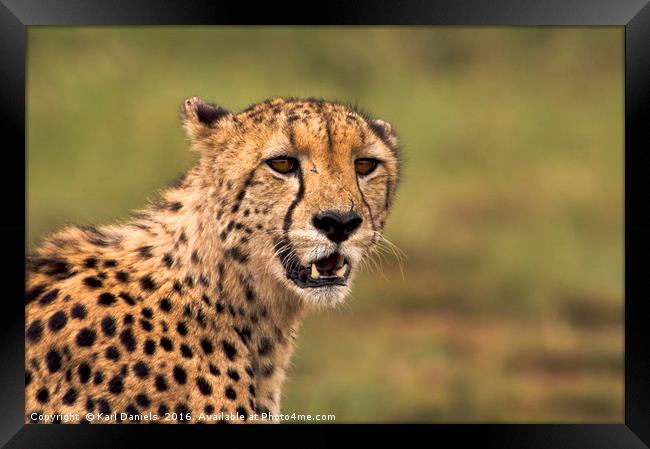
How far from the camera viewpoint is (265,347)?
3705 mm

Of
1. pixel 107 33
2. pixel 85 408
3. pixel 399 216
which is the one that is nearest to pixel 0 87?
pixel 85 408

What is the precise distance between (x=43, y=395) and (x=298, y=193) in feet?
2.79

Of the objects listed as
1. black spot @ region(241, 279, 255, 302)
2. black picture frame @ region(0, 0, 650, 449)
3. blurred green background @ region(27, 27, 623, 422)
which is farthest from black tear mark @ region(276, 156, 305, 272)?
blurred green background @ region(27, 27, 623, 422)

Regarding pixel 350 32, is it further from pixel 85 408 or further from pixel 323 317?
pixel 85 408

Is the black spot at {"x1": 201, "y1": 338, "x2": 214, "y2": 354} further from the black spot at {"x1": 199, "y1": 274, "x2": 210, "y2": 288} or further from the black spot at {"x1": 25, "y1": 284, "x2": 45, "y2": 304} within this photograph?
the black spot at {"x1": 25, "y1": 284, "x2": 45, "y2": 304}

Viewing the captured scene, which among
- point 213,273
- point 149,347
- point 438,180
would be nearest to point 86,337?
point 149,347

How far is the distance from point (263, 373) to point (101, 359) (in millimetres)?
492

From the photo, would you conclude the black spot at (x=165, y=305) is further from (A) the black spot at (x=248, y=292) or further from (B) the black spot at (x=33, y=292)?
(B) the black spot at (x=33, y=292)

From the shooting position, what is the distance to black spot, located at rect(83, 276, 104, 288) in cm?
357

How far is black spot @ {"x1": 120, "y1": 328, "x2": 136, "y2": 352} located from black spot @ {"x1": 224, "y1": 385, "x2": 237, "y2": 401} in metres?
0.27

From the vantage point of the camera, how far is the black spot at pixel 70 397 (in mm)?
3400

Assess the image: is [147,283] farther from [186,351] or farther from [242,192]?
[242,192]

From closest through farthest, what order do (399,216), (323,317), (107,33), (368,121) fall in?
(368,121) → (323,317) → (399,216) → (107,33)

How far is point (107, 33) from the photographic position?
9625mm
